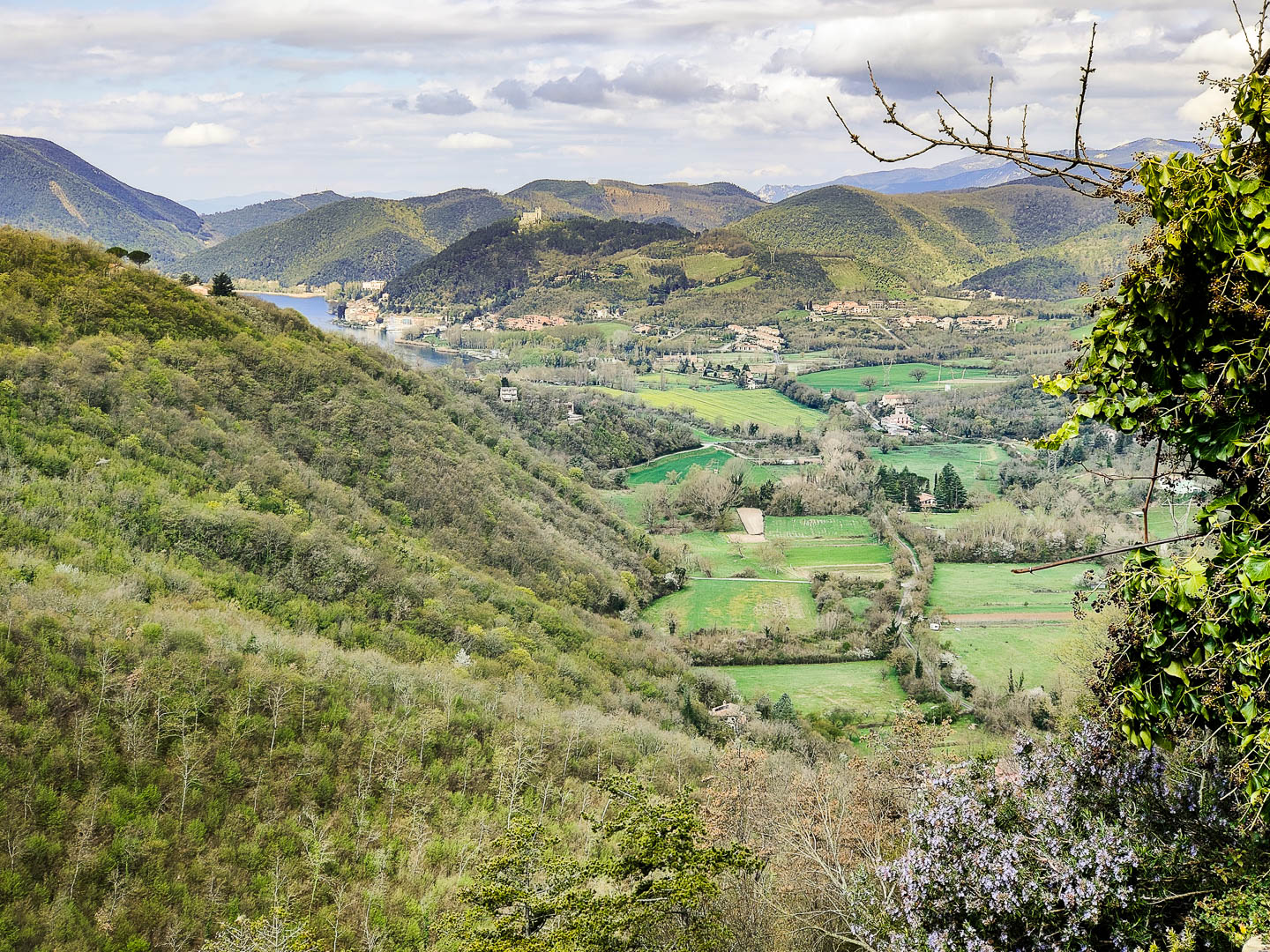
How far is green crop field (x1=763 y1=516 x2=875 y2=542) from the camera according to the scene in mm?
55666

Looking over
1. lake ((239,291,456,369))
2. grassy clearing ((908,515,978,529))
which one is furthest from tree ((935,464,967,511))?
lake ((239,291,456,369))

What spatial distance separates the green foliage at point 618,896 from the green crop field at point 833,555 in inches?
1654

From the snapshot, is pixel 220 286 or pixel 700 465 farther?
pixel 700 465

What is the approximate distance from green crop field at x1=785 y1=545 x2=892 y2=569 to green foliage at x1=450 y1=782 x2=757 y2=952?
42001mm

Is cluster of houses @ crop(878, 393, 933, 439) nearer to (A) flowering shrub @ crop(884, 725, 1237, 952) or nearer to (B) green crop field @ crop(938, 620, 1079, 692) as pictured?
(B) green crop field @ crop(938, 620, 1079, 692)

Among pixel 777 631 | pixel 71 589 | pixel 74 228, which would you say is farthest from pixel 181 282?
pixel 74 228

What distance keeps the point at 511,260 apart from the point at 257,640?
16554cm

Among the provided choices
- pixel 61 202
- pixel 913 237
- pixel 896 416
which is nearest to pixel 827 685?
pixel 896 416

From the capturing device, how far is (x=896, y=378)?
107 metres

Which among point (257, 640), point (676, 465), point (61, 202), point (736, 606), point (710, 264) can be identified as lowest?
point (736, 606)

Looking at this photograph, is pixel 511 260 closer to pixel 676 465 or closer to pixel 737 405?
pixel 737 405

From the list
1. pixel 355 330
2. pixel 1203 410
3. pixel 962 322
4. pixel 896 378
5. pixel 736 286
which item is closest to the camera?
pixel 1203 410

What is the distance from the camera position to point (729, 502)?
2394 inches

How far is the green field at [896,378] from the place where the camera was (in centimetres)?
10062
